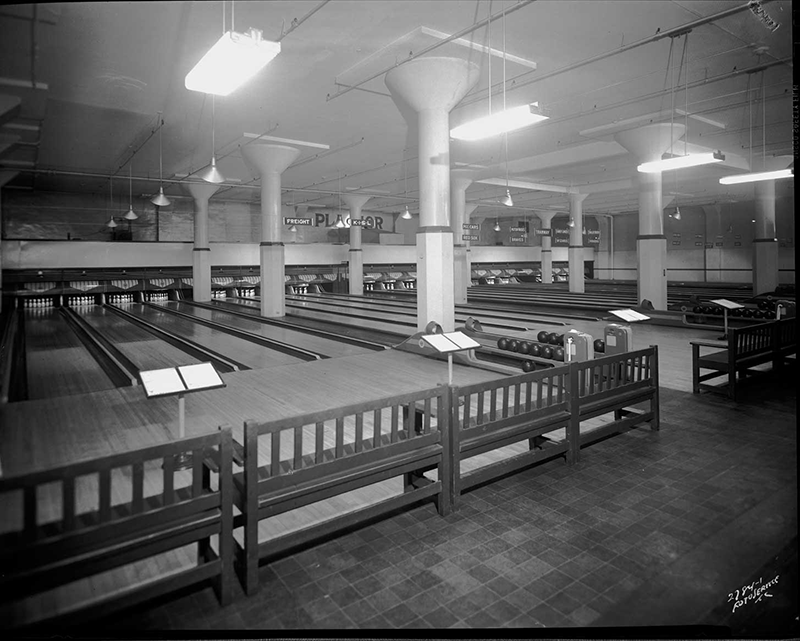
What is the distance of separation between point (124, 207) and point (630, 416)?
21.9 metres

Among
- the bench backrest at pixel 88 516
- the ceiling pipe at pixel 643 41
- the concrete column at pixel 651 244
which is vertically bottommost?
the bench backrest at pixel 88 516

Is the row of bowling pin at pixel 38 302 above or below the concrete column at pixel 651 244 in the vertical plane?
below

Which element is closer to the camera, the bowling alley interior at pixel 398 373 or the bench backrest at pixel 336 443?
the bowling alley interior at pixel 398 373

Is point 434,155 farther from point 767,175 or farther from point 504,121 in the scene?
point 767,175

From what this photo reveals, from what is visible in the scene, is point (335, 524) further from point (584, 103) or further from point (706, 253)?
point (706, 253)

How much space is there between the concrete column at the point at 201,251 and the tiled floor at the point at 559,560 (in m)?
18.4

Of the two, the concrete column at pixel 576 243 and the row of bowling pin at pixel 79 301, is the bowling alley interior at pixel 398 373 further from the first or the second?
the concrete column at pixel 576 243

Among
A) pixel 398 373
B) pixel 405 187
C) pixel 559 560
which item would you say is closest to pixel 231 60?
pixel 559 560

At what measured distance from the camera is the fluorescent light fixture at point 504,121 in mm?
5618

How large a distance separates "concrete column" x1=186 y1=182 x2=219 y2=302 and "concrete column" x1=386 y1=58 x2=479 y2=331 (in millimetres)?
12185

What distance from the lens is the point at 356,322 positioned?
13.9 meters

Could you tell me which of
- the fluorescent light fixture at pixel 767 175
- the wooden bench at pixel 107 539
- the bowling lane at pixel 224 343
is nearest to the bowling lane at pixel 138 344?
the bowling lane at pixel 224 343

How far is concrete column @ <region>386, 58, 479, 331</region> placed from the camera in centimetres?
823

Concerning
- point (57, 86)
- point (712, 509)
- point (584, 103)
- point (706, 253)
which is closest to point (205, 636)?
point (712, 509)
